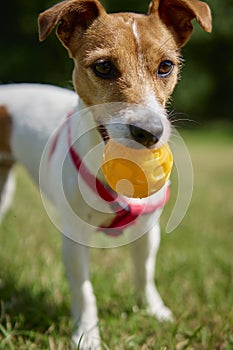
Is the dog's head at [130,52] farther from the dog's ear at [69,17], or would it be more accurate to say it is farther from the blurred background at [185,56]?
the blurred background at [185,56]

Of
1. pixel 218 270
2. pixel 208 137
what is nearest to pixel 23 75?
pixel 208 137

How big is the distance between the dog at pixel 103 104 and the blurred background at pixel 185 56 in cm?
1610

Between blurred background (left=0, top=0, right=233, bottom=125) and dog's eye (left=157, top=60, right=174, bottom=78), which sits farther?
blurred background (left=0, top=0, right=233, bottom=125)

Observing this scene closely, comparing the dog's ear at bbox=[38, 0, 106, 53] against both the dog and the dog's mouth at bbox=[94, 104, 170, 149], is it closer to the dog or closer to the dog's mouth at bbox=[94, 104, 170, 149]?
the dog

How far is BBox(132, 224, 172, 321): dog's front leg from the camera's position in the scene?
10.5 ft

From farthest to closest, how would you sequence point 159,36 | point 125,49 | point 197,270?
1. point 197,270
2. point 159,36
3. point 125,49

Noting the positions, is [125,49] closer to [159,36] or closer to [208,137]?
[159,36]

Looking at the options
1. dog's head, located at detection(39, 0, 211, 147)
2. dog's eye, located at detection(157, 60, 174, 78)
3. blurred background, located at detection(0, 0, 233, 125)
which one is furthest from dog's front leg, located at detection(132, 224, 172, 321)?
blurred background, located at detection(0, 0, 233, 125)

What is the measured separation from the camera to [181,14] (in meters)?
2.92

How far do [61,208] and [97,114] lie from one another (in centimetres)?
59

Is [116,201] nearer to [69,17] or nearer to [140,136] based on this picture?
[140,136]

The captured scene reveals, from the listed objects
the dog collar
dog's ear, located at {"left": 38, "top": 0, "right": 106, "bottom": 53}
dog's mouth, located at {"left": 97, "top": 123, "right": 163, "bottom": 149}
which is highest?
dog's ear, located at {"left": 38, "top": 0, "right": 106, "bottom": 53}

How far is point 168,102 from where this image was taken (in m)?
2.78

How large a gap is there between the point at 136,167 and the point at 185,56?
19.0 meters
